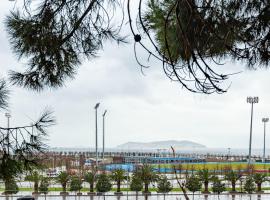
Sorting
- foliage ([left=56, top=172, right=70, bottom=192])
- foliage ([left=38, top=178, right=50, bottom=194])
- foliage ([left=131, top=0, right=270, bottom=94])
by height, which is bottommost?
foliage ([left=38, top=178, right=50, bottom=194])

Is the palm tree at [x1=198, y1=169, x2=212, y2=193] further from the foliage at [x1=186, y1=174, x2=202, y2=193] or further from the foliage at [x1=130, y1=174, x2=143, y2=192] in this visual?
the foliage at [x1=130, y1=174, x2=143, y2=192]

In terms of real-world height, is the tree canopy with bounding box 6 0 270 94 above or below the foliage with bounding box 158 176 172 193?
above

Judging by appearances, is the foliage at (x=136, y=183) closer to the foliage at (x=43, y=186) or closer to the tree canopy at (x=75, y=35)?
the foliage at (x=43, y=186)

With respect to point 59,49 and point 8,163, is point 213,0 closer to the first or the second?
point 59,49

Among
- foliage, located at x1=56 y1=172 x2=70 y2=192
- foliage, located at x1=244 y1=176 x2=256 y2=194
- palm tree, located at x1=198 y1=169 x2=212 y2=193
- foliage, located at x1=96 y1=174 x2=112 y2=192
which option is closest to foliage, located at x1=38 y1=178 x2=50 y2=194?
foliage, located at x1=56 y1=172 x2=70 y2=192

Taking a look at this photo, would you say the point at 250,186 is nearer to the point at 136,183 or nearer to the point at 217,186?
the point at 217,186

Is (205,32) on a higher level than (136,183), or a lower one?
higher

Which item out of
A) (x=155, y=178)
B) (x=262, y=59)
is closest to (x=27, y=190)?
(x=155, y=178)

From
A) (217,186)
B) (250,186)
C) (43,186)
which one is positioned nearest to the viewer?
(217,186)

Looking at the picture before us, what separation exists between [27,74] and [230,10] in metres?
1.16

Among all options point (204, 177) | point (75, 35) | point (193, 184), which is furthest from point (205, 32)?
point (204, 177)

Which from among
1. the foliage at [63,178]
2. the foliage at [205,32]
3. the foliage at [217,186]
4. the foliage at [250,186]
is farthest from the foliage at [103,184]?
the foliage at [205,32]

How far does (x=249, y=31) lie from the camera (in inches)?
126

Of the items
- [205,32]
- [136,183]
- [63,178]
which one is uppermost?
[205,32]
